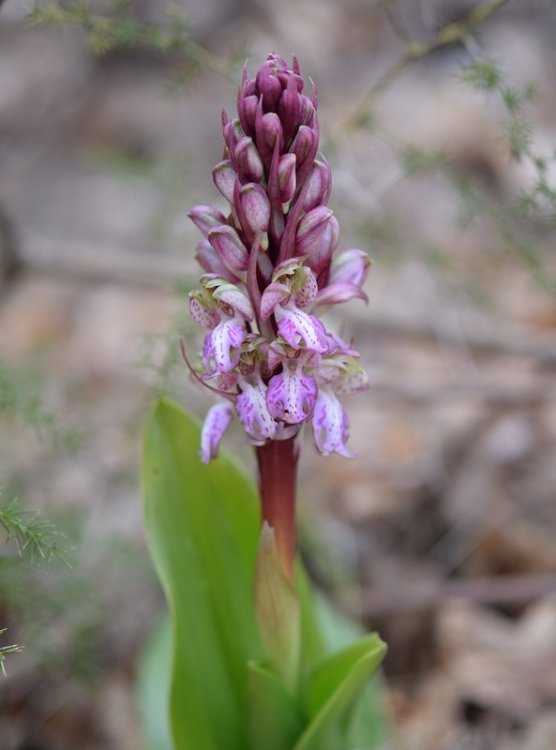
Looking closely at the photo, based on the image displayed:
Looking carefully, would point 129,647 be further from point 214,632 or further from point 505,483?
point 505,483

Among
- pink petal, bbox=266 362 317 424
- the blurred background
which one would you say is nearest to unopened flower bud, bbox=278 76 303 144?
pink petal, bbox=266 362 317 424

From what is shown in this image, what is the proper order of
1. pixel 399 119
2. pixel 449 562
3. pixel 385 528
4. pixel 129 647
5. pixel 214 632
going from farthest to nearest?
1. pixel 399 119
2. pixel 385 528
3. pixel 449 562
4. pixel 129 647
5. pixel 214 632

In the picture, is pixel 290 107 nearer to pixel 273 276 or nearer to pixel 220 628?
pixel 273 276

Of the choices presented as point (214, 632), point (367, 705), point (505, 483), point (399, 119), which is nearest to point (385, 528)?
point (505, 483)

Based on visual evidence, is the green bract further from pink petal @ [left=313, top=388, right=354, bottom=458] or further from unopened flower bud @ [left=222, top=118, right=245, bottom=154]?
unopened flower bud @ [left=222, top=118, right=245, bottom=154]

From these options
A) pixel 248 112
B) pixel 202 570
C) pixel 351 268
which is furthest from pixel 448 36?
pixel 202 570

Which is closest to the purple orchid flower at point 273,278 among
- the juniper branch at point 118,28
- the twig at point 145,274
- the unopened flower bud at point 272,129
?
the unopened flower bud at point 272,129
